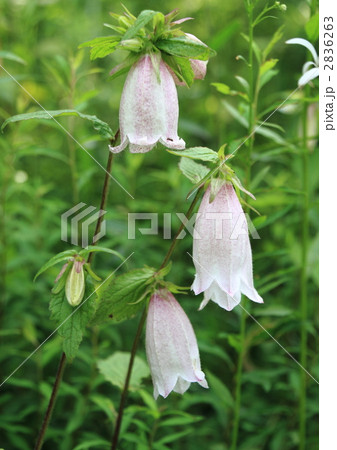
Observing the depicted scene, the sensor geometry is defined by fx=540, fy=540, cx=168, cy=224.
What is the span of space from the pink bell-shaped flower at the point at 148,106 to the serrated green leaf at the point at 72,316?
272 mm

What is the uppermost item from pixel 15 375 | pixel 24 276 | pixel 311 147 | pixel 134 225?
pixel 311 147

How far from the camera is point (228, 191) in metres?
0.96

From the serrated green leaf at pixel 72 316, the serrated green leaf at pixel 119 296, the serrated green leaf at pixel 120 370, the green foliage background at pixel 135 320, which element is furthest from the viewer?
the green foliage background at pixel 135 320

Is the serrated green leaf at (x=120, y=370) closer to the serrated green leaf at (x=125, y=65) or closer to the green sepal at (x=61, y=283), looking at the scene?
the green sepal at (x=61, y=283)

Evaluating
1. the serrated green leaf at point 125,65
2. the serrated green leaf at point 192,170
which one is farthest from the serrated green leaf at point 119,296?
the serrated green leaf at point 125,65

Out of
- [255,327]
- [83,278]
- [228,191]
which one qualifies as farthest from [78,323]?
[255,327]

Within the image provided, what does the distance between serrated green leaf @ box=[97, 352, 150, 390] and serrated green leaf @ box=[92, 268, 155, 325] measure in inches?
11.6

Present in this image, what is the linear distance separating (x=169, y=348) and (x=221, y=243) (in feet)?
0.75

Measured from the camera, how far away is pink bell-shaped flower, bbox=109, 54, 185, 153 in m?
0.93

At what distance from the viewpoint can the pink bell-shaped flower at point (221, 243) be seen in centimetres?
95

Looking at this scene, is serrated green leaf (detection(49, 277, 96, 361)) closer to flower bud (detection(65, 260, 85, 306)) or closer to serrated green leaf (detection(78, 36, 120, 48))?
flower bud (detection(65, 260, 85, 306))

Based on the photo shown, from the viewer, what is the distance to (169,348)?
1.01 m
